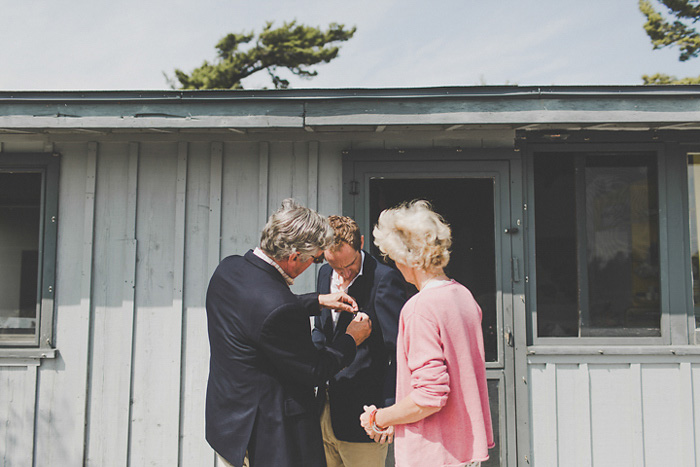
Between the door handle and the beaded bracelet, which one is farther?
the door handle

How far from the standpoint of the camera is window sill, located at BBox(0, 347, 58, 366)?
3240 millimetres

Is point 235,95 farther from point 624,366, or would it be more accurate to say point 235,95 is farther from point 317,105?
point 624,366

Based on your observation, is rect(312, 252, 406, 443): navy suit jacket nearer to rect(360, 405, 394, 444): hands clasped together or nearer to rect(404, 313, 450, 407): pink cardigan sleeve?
rect(360, 405, 394, 444): hands clasped together

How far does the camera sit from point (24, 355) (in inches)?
128

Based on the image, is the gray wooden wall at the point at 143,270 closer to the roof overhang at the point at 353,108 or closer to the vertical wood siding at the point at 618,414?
the roof overhang at the point at 353,108

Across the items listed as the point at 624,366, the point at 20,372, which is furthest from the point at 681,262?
the point at 20,372

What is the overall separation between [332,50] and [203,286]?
15.8 metres

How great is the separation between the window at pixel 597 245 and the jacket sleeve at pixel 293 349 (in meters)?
1.96

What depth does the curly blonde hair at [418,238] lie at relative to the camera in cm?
180

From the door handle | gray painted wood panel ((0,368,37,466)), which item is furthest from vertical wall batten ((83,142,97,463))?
the door handle

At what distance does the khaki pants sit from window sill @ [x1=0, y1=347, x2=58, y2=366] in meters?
2.04

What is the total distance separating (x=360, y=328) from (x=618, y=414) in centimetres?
214

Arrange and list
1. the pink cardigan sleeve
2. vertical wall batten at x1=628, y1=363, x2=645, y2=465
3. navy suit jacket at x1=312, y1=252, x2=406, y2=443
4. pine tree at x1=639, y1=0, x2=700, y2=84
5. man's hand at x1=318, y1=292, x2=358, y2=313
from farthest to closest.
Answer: pine tree at x1=639, y1=0, x2=700, y2=84, vertical wall batten at x1=628, y1=363, x2=645, y2=465, navy suit jacket at x1=312, y1=252, x2=406, y2=443, man's hand at x1=318, y1=292, x2=358, y2=313, the pink cardigan sleeve

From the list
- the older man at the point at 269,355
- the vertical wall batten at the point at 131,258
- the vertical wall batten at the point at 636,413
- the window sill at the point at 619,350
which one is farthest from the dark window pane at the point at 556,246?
the vertical wall batten at the point at 131,258
